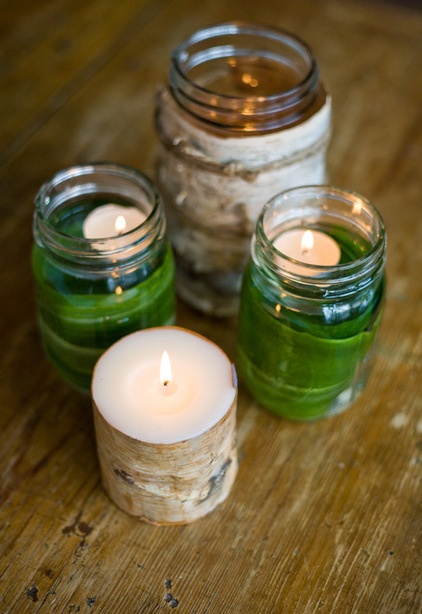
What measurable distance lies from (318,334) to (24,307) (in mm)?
319

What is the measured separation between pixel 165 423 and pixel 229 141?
0.84 ft

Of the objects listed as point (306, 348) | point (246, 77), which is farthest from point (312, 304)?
point (246, 77)

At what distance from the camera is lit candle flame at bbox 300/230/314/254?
65 cm

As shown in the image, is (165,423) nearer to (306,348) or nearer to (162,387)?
(162,387)

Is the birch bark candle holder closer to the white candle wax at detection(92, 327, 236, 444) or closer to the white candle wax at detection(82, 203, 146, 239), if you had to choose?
the white candle wax at detection(92, 327, 236, 444)

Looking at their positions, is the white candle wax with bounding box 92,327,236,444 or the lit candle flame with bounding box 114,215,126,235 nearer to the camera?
the white candle wax with bounding box 92,327,236,444

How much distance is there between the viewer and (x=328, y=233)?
0.67m

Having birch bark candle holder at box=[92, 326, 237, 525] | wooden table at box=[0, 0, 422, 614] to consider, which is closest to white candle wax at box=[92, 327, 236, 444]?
birch bark candle holder at box=[92, 326, 237, 525]

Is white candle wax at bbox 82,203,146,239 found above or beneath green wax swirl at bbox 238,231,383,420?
above

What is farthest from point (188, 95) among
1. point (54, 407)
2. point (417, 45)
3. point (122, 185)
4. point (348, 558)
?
point (417, 45)

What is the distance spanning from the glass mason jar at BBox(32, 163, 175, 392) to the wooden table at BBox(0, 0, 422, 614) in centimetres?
7

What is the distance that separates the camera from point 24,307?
2.46 feet

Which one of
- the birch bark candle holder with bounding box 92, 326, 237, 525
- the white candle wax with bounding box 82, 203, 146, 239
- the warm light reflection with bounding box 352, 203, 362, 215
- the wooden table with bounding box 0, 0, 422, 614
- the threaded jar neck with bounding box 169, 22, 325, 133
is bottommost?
the wooden table with bounding box 0, 0, 422, 614

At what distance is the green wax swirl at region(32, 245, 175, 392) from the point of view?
0.62 metres
